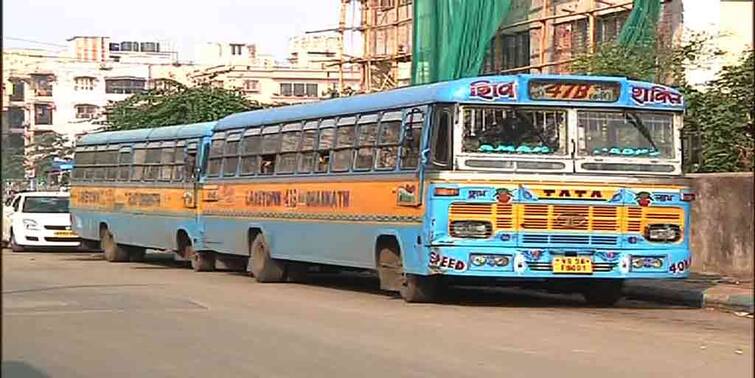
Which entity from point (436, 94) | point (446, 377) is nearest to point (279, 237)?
point (436, 94)

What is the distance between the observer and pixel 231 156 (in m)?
22.5

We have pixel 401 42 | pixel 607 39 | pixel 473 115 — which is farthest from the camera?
pixel 401 42

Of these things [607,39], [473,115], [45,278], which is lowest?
[45,278]

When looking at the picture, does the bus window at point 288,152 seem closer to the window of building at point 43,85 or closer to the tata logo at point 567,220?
the tata logo at point 567,220

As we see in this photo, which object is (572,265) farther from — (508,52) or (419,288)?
(508,52)

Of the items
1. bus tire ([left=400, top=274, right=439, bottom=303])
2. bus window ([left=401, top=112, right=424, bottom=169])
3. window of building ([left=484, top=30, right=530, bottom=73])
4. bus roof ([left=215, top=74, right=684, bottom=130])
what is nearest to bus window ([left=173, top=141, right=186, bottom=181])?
bus roof ([left=215, top=74, right=684, bottom=130])

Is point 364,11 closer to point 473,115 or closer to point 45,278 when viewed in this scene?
point 45,278

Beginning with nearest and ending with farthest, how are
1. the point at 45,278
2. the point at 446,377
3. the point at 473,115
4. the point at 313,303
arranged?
the point at 446,377 < the point at 473,115 < the point at 313,303 < the point at 45,278

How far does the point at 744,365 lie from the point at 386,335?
11.8 feet

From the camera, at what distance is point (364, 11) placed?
41312 millimetres

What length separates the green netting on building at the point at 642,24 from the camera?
1059 inches

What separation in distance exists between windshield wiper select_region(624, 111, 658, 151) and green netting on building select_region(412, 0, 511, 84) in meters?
15.1

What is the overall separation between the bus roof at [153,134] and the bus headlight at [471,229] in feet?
30.5

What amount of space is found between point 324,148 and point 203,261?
242 inches
